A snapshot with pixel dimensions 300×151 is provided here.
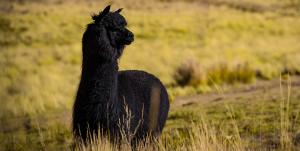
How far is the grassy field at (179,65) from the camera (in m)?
8.45

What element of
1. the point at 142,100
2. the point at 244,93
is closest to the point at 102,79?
the point at 142,100

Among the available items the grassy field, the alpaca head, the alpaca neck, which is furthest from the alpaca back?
the alpaca head

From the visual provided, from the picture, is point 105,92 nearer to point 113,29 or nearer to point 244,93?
point 113,29

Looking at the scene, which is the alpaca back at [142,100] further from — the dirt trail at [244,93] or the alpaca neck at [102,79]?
the dirt trail at [244,93]

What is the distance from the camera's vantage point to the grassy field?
8453 mm

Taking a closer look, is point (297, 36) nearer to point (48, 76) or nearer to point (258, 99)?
point (48, 76)

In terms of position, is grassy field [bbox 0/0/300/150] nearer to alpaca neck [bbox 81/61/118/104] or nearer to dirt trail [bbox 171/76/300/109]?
dirt trail [bbox 171/76/300/109]

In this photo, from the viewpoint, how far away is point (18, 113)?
12.2 meters

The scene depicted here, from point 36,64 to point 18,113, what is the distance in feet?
27.3

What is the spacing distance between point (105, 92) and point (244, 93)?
690 centimetres

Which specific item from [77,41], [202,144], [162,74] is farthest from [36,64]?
[202,144]

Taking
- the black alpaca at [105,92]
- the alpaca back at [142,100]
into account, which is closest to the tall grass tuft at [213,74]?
the alpaca back at [142,100]

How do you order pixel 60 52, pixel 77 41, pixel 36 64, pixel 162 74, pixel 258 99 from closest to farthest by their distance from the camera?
pixel 258 99 < pixel 162 74 < pixel 36 64 < pixel 60 52 < pixel 77 41

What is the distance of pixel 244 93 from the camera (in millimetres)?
12578
